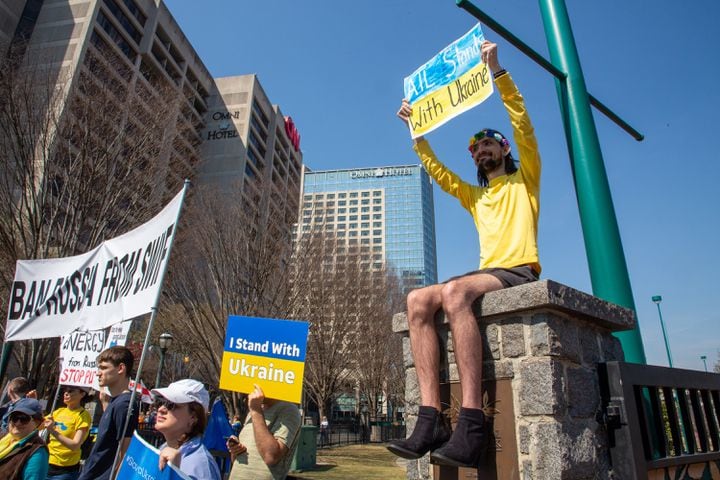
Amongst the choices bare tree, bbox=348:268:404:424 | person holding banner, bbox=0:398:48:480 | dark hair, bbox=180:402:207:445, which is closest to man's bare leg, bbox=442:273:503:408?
dark hair, bbox=180:402:207:445

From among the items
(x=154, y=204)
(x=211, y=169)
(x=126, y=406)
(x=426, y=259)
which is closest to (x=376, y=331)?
(x=154, y=204)

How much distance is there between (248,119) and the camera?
5547cm

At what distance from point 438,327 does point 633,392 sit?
1.20m

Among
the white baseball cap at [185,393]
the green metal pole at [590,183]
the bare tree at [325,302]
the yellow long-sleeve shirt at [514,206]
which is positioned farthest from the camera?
the bare tree at [325,302]

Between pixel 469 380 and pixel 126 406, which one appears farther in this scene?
pixel 126 406

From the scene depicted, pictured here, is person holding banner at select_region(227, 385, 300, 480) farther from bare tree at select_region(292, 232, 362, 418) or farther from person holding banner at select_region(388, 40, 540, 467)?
bare tree at select_region(292, 232, 362, 418)

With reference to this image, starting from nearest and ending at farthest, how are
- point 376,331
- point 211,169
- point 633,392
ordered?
point 633,392
point 376,331
point 211,169

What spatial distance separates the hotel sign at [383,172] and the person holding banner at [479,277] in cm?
12471

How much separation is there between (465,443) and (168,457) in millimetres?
1498

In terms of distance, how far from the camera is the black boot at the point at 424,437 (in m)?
2.34

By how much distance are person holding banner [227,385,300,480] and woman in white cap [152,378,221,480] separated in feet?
1.26

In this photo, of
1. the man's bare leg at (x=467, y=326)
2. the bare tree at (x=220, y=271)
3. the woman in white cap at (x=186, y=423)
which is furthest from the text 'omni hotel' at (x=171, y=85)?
the man's bare leg at (x=467, y=326)

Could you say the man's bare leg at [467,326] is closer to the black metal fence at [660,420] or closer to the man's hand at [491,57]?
the black metal fence at [660,420]

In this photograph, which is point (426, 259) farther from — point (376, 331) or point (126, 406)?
point (126, 406)
